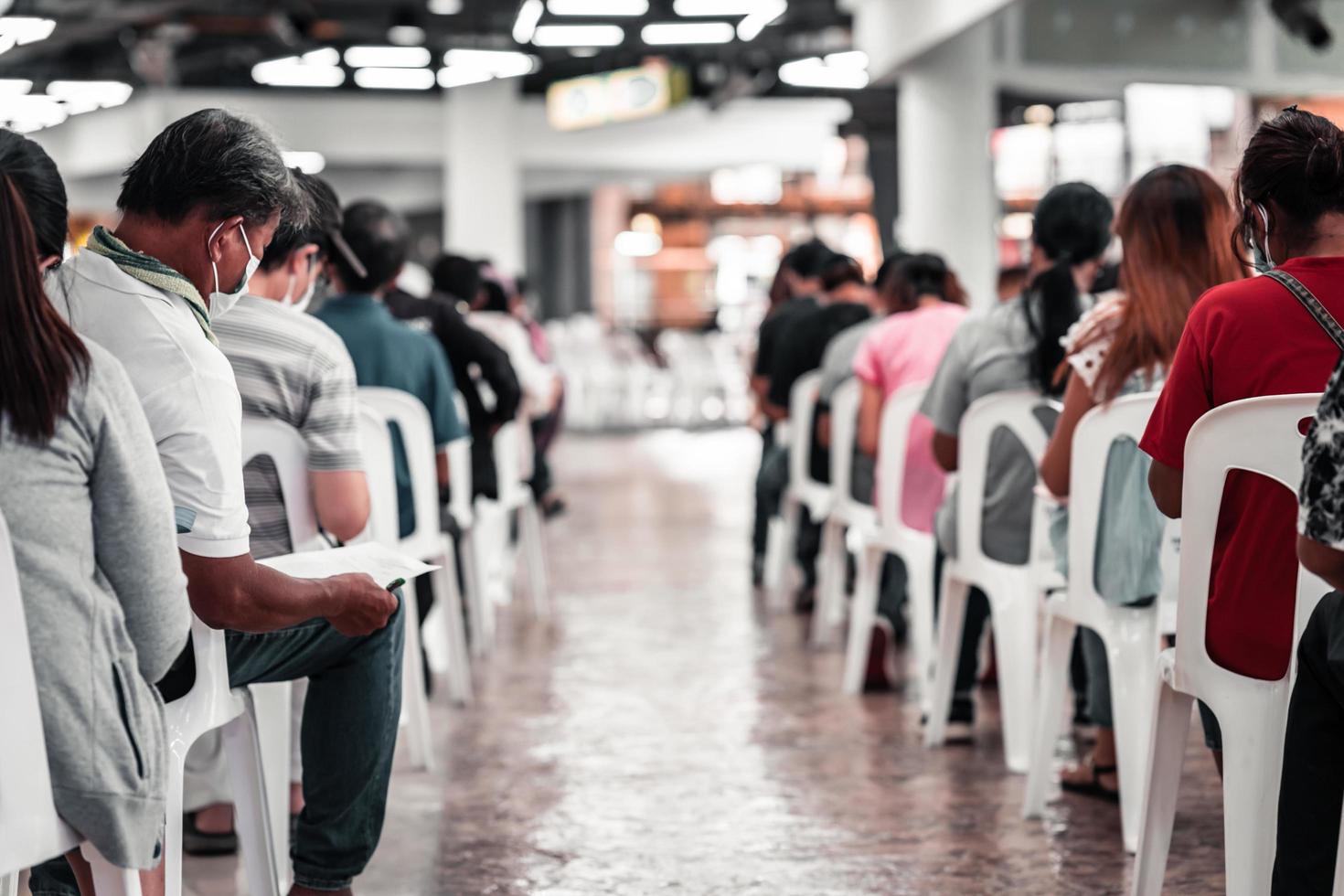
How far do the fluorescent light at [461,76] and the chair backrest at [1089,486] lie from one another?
1229 cm

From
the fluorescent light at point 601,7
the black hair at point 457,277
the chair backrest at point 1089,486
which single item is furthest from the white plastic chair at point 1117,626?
the fluorescent light at point 601,7

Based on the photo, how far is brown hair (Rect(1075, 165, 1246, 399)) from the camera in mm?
3127

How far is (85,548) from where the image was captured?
1794mm

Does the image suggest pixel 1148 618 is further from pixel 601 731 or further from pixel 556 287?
pixel 556 287

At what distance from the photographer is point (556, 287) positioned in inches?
917

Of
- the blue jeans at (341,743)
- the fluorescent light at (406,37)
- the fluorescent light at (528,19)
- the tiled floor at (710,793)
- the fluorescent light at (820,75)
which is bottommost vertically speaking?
the tiled floor at (710,793)

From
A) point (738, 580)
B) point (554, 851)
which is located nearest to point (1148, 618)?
point (554, 851)

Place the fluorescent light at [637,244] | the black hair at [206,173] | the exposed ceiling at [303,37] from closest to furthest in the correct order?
the black hair at [206,173] → the exposed ceiling at [303,37] → the fluorescent light at [637,244]

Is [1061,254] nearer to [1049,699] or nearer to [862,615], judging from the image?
[1049,699]

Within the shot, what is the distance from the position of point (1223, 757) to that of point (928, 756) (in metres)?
1.78

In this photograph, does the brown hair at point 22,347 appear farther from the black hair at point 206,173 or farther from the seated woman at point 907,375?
the seated woman at point 907,375

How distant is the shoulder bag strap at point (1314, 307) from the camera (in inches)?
88.0

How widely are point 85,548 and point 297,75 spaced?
17.6 m

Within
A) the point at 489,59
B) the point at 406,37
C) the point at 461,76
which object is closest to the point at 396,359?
the point at 489,59
